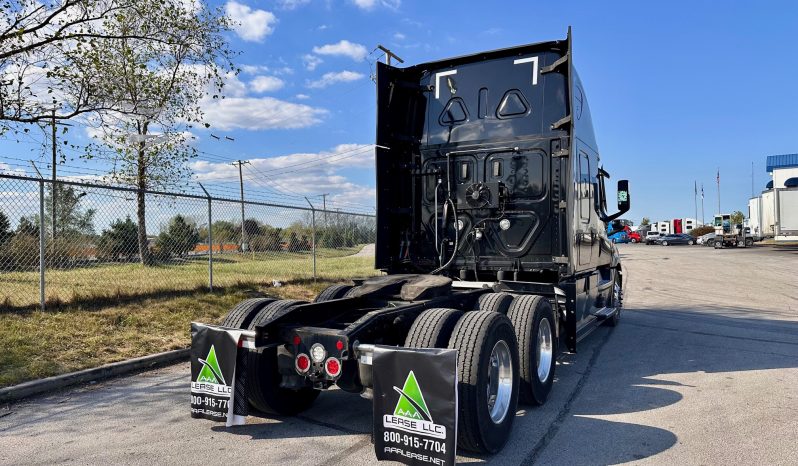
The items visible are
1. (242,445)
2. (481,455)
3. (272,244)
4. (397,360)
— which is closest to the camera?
(397,360)

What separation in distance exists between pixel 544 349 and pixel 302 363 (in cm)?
258

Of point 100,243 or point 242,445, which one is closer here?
point 242,445

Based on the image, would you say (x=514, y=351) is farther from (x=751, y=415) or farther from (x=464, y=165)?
(x=464, y=165)

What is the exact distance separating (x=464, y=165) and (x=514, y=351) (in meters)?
2.84

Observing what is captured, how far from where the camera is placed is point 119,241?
30.0ft

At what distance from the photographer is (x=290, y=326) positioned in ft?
13.1

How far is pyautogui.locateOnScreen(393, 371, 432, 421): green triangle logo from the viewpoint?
10.5 ft

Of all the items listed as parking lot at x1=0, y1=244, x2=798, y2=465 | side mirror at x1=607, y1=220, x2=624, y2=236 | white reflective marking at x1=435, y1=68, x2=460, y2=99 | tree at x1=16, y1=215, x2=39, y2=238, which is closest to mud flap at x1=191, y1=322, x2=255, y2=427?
parking lot at x1=0, y1=244, x2=798, y2=465

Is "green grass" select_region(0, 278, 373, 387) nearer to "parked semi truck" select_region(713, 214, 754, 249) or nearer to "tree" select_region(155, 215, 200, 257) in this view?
"tree" select_region(155, 215, 200, 257)

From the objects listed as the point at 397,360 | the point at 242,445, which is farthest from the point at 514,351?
the point at 242,445

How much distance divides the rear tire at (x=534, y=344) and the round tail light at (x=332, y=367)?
71.0 inches

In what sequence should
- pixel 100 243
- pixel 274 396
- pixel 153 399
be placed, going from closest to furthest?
pixel 274 396
pixel 153 399
pixel 100 243

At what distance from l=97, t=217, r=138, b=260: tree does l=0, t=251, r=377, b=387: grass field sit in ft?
0.77

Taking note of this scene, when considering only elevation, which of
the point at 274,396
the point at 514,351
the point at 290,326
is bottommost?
the point at 274,396
